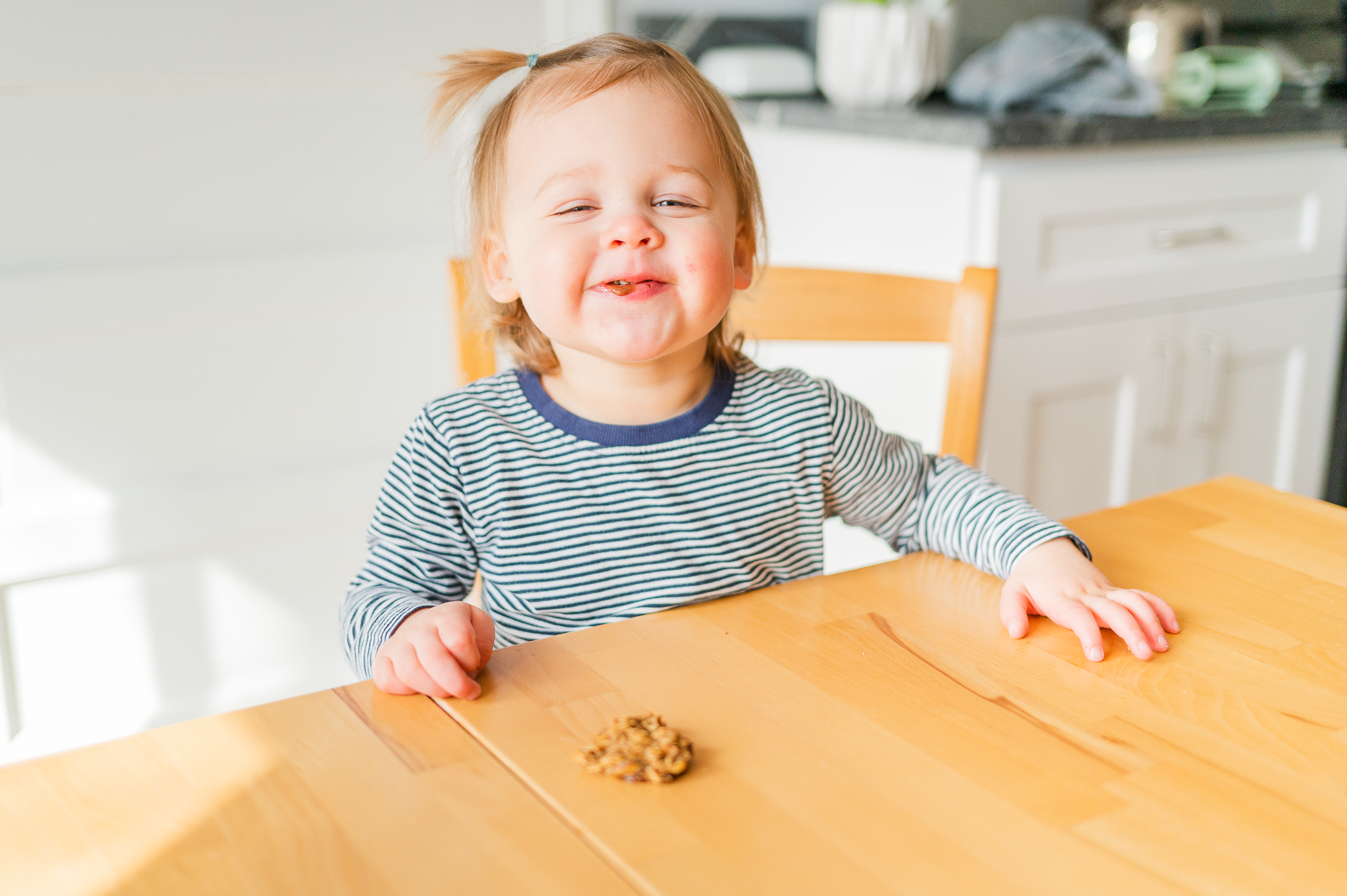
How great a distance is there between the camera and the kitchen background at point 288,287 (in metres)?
1.52

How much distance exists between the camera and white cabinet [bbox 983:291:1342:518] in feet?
5.58

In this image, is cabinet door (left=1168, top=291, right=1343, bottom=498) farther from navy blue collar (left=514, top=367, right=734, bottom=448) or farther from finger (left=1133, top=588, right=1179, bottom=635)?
finger (left=1133, top=588, right=1179, bottom=635)

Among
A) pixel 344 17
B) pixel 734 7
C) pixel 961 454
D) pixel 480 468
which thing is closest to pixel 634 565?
pixel 480 468

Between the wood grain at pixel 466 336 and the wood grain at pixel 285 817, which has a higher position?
the wood grain at pixel 466 336

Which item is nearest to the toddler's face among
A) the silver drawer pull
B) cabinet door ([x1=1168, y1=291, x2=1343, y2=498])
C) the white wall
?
the white wall

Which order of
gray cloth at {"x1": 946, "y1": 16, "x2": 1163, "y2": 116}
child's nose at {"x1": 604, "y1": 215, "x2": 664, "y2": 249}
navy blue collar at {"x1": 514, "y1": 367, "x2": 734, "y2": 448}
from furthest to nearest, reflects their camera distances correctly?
gray cloth at {"x1": 946, "y1": 16, "x2": 1163, "y2": 116}
navy blue collar at {"x1": 514, "y1": 367, "x2": 734, "y2": 448}
child's nose at {"x1": 604, "y1": 215, "x2": 664, "y2": 249}

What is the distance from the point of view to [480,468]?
89 cm

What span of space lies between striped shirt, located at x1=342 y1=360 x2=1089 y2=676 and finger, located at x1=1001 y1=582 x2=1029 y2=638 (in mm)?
130

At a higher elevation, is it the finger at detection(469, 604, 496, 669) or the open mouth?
the open mouth

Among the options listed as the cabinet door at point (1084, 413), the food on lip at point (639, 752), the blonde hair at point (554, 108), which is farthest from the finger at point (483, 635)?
the cabinet door at point (1084, 413)

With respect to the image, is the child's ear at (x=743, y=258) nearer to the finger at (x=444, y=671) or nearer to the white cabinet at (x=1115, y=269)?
the finger at (x=444, y=671)

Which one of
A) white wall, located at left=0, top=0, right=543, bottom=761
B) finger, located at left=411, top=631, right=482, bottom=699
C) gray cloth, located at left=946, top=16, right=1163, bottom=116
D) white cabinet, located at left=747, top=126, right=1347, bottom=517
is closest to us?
finger, located at left=411, top=631, right=482, bottom=699

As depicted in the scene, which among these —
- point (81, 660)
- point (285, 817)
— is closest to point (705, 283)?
point (285, 817)

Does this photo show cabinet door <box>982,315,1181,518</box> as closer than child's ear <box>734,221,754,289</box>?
No
